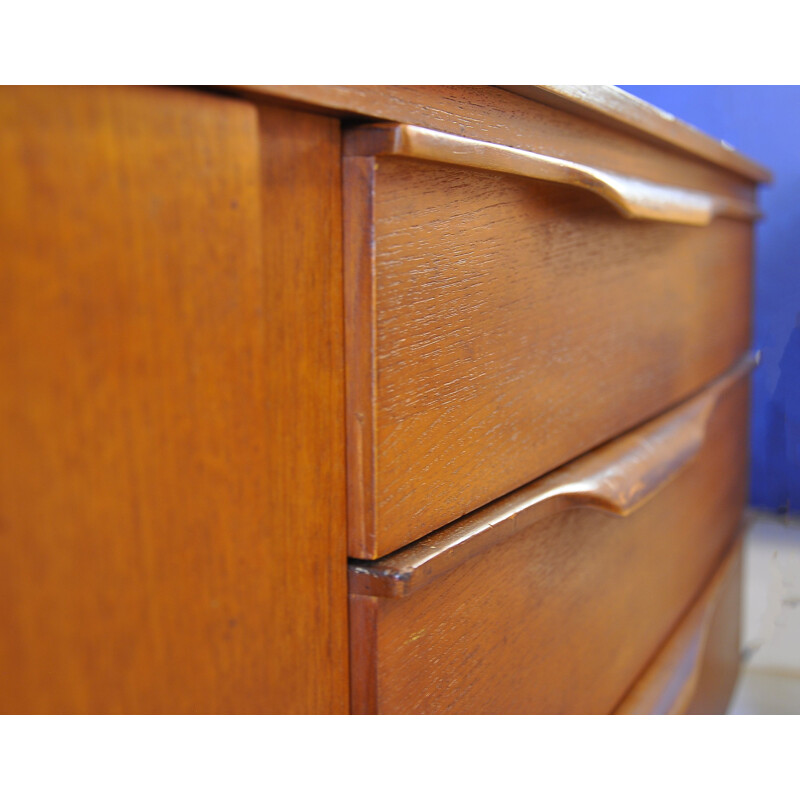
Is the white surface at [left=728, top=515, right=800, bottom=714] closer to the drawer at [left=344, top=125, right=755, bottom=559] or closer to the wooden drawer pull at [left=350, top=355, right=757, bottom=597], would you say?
the wooden drawer pull at [left=350, top=355, right=757, bottom=597]

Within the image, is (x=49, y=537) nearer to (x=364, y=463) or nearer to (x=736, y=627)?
(x=364, y=463)

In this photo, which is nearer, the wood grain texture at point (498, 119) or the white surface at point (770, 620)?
the wood grain texture at point (498, 119)

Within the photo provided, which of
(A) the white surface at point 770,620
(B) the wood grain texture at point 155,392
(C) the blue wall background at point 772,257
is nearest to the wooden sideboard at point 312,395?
(B) the wood grain texture at point 155,392

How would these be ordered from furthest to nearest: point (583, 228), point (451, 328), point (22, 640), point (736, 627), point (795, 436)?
point (736, 627), point (795, 436), point (583, 228), point (451, 328), point (22, 640)

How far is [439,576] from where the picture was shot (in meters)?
0.25

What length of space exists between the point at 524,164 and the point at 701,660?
458 mm

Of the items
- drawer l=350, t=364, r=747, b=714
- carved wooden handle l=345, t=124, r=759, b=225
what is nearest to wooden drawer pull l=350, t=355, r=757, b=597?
drawer l=350, t=364, r=747, b=714

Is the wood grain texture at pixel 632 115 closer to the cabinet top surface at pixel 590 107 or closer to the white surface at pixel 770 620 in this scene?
the cabinet top surface at pixel 590 107

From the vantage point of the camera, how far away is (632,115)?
0.38 metres

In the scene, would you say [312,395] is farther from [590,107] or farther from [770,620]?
[770,620]

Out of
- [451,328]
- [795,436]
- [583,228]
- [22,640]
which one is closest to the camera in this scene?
[22,640]

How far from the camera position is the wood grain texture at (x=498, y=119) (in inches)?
7.3

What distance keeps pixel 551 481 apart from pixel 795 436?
28cm
